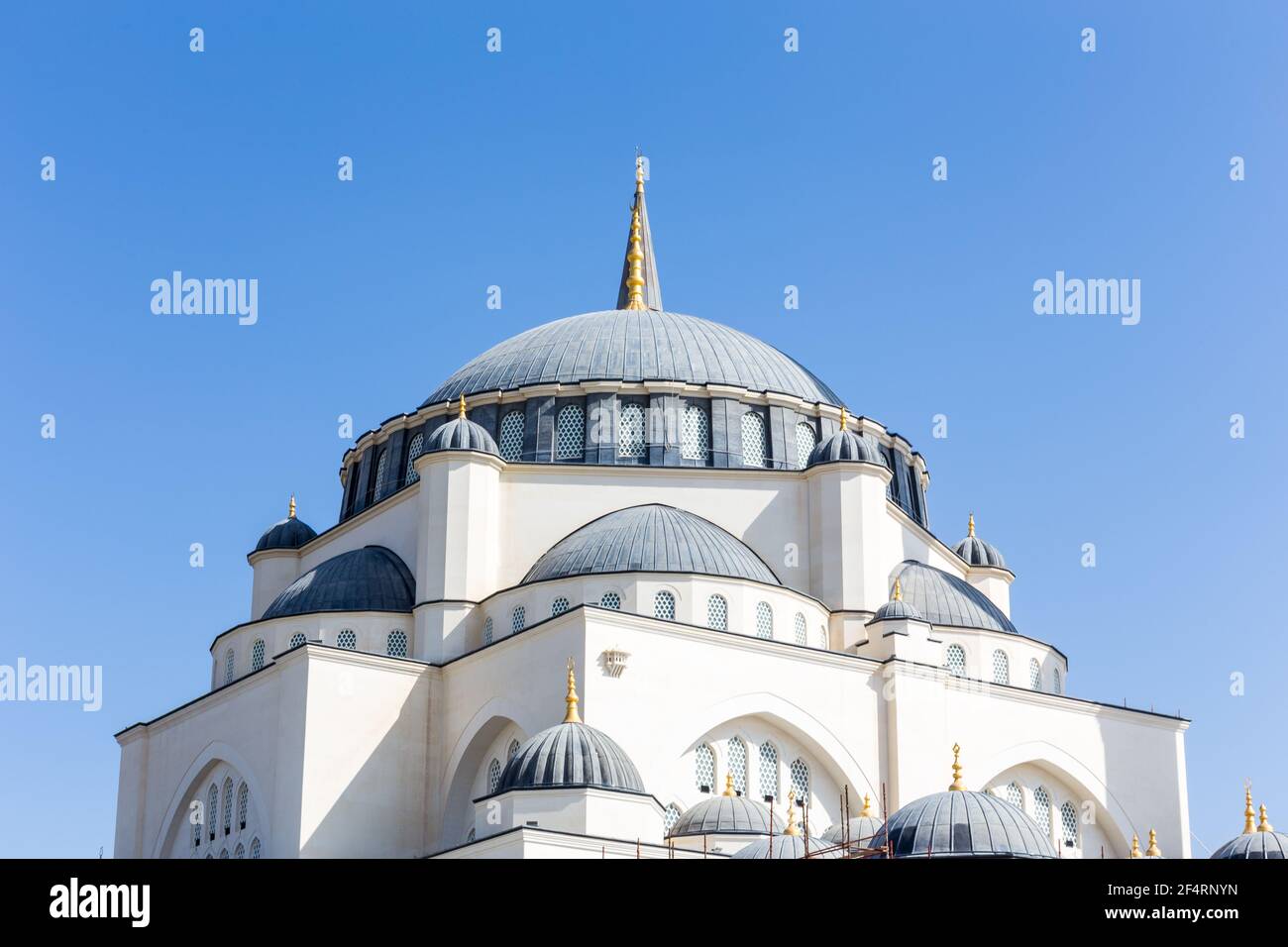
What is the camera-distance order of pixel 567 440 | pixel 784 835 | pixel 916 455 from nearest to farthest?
pixel 784 835 → pixel 567 440 → pixel 916 455

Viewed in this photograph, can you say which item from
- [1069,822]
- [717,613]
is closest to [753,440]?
[717,613]

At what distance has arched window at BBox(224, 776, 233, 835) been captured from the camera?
3825 cm

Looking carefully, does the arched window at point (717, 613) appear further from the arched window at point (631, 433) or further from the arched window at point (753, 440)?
Answer: the arched window at point (753, 440)

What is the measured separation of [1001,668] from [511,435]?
37.6 feet

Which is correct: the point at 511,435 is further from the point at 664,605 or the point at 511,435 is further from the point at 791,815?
the point at 791,815

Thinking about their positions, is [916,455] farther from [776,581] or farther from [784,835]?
Answer: [784,835]

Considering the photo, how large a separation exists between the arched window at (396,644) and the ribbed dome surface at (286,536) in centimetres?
726

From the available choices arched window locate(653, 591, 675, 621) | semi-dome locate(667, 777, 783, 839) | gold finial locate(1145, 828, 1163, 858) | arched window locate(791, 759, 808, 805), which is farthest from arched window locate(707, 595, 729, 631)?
gold finial locate(1145, 828, 1163, 858)

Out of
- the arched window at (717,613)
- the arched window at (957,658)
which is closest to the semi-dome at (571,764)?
the arched window at (717,613)

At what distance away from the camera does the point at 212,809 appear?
129ft
